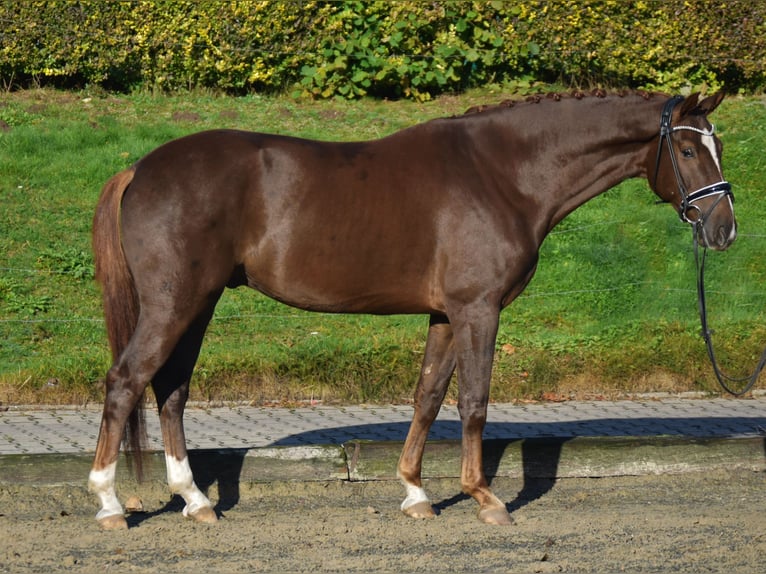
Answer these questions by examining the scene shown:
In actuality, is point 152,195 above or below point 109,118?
above

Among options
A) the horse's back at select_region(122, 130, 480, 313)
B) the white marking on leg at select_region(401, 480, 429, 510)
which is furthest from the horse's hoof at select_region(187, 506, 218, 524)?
the horse's back at select_region(122, 130, 480, 313)

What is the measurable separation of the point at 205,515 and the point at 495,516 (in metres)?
1.49

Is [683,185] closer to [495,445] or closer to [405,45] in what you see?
[495,445]

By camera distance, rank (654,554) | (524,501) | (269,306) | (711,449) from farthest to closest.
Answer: (269,306) < (711,449) < (524,501) < (654,554)

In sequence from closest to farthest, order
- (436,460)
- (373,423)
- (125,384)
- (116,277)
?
1. (125,384)
2. (116,277)
3. (436,460)
4. (373,423)

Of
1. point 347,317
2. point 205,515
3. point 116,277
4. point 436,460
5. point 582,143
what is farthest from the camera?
point 347,317

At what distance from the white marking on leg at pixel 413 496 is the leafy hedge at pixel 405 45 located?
812 cm

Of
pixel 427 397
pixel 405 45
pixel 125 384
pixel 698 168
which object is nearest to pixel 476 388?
pixel 427 397

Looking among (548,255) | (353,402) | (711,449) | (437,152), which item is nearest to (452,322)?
(437,152)

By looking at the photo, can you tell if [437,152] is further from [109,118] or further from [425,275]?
[109,118]

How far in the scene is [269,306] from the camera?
9789 mm

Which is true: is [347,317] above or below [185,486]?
below

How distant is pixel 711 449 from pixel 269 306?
4460mm

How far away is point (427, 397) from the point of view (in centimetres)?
594
